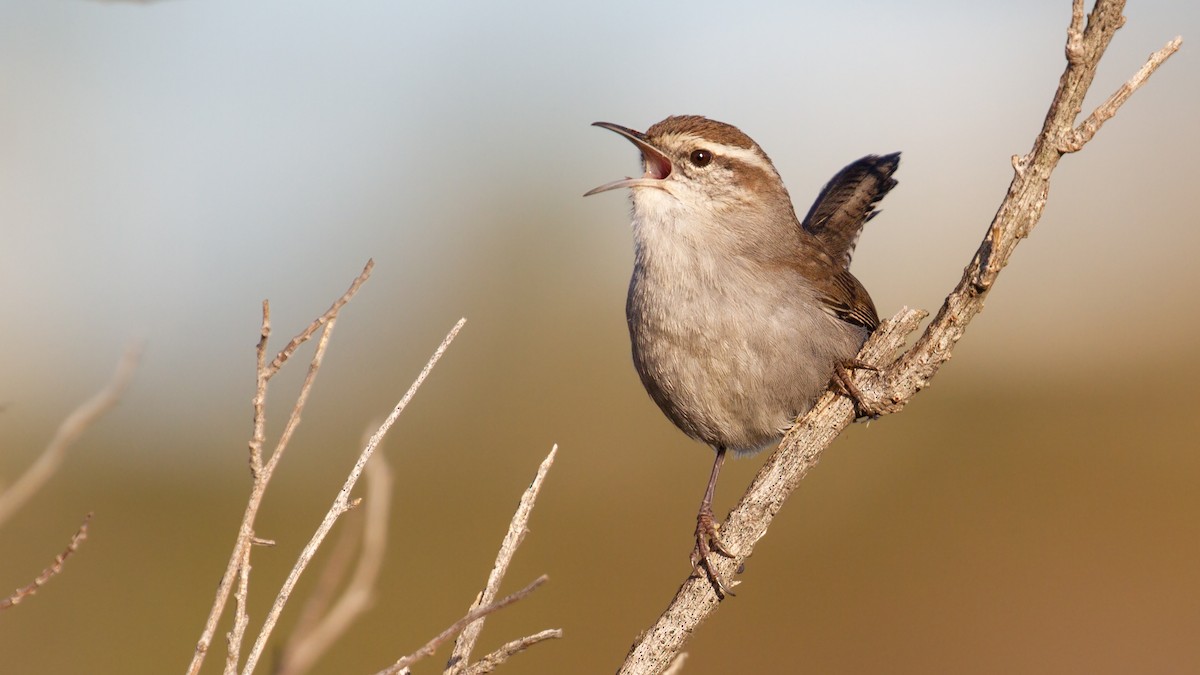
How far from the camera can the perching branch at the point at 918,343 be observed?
2531mm

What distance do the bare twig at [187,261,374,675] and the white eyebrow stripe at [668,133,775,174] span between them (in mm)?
2311

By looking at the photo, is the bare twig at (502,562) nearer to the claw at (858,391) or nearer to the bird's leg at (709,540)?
the bird's leg at (709,540)

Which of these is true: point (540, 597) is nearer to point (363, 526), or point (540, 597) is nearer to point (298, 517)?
point (298, 517)

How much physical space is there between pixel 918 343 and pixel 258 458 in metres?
1.73

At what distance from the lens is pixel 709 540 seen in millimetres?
3260

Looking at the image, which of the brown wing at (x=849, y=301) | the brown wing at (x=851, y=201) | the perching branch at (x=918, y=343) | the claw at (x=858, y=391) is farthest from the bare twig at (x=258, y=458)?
the brown wing at (x=851, y=201)

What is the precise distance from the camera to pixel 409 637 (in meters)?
7.80

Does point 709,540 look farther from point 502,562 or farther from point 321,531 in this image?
point 321,531

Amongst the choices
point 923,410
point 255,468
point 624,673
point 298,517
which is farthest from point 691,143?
point 923,410

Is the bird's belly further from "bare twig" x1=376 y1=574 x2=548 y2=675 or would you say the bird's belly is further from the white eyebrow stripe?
"bare twig" x1=376 y1=574 x2=548 y2=675

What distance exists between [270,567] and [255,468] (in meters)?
6.73

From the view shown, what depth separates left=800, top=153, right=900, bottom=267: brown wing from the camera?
5.14m

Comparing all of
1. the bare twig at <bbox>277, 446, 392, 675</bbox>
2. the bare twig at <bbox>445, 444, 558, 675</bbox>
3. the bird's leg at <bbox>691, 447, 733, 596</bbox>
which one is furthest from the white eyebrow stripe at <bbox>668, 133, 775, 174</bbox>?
the bare twig at <bbox>277, 446, 392, 675</bbox>

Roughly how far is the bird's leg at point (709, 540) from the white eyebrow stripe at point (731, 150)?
120 centimetres
